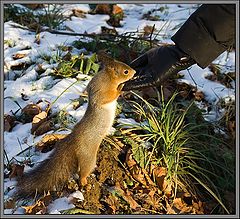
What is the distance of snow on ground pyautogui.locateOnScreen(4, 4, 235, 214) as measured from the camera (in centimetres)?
357

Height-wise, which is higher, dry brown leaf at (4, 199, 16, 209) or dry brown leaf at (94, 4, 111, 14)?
dry brown leaf at (94, 4, 111, 14)

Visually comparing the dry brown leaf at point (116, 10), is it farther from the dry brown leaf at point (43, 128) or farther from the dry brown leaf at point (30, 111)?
the dry brown leaf at point (43, 128)

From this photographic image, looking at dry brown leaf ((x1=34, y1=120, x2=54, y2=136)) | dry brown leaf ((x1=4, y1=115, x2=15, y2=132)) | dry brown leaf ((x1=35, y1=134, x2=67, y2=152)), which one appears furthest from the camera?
dry brown leaf ((x1=4, y1=115, x2=15, y2=132))

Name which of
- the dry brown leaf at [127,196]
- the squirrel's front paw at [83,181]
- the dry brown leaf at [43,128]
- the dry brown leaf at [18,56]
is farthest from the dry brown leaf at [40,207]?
the dry brown leaf at [18,56]

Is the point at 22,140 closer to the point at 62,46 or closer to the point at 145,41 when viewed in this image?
the point at 62,46

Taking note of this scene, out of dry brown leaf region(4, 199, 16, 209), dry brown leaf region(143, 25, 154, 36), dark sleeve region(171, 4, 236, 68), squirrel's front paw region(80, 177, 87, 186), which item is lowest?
dry brown leaf region(4, 199, 16, 209)

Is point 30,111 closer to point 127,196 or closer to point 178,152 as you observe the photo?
point 127,196

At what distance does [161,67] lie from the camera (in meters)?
3.33

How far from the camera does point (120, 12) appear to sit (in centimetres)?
593

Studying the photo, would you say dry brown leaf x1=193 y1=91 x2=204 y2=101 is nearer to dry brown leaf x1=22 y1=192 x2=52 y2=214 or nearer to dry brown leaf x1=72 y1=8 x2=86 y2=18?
dry brown leaf x1=22 y1=192 x2=52 y2=214

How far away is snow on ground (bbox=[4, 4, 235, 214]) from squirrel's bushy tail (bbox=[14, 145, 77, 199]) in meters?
0.12

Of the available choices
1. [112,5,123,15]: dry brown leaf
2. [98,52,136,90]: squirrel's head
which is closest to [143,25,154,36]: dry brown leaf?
[112,5,123,15]: dry brown leaf

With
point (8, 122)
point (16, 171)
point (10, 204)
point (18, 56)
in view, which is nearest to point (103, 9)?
point (18, 56)

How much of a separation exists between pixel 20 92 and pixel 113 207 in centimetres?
164
